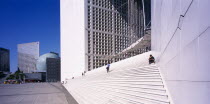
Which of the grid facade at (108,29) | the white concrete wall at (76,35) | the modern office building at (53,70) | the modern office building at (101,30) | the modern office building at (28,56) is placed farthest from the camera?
the modern office building at (28,56)

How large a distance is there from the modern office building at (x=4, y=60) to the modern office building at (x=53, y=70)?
31.4 m

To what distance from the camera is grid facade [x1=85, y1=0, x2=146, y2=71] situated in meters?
26.8

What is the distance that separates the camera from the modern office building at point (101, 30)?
2647 centimetres

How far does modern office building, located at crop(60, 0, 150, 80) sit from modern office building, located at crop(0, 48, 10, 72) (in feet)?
214

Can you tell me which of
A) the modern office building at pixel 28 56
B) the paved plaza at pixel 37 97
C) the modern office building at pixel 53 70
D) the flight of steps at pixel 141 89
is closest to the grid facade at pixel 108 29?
the paved plaza at pixel 37 97

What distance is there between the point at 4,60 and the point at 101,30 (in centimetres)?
7356

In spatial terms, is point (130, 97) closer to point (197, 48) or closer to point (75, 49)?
point (197, 48)

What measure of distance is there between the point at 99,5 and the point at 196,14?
26579 mm

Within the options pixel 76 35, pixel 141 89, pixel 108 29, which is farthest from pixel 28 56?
pixel 141 89

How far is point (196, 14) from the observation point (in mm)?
2211

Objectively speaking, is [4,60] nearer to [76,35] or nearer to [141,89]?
[76,35]

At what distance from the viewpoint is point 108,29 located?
92.5 feet

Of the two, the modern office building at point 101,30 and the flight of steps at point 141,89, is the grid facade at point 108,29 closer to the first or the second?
the modern office building at point 101,30

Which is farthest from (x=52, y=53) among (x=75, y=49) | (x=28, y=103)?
(x=28, y=103)
